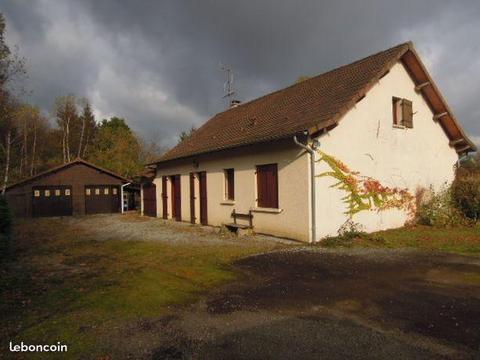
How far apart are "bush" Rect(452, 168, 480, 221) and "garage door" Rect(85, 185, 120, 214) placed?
76.7 ft

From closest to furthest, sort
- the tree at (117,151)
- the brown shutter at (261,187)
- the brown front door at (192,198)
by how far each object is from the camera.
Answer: the brown shutter at (261,187)
the brown front door at (192,198)
the tree at (117,151)

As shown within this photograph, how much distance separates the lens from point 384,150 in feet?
43.9

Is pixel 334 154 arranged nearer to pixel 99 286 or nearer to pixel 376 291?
pixel 376 291

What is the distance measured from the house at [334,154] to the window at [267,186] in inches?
1.4

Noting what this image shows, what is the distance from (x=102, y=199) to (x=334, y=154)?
21.7 metres

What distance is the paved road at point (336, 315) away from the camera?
4090mm

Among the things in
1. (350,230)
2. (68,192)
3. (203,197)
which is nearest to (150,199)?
(68,192)

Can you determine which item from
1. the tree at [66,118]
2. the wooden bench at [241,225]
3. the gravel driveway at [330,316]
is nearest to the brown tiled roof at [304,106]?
the wooden bench at [241,225]

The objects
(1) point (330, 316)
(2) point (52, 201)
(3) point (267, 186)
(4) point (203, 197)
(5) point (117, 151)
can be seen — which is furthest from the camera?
(5) point (117, 151)

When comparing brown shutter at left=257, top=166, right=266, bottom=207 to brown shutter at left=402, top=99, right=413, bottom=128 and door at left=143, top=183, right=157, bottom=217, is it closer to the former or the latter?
brown shutter at left=402, top=99, right=413, bottom=128

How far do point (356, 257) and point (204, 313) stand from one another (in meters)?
5.06

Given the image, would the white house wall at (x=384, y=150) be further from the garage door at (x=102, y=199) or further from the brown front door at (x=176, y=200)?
the garage door at (x=102, y=199)

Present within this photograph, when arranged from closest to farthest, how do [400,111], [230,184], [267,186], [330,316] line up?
[330,316], [267,186], [400,111], [230,184]

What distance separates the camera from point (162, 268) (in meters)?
8.23
